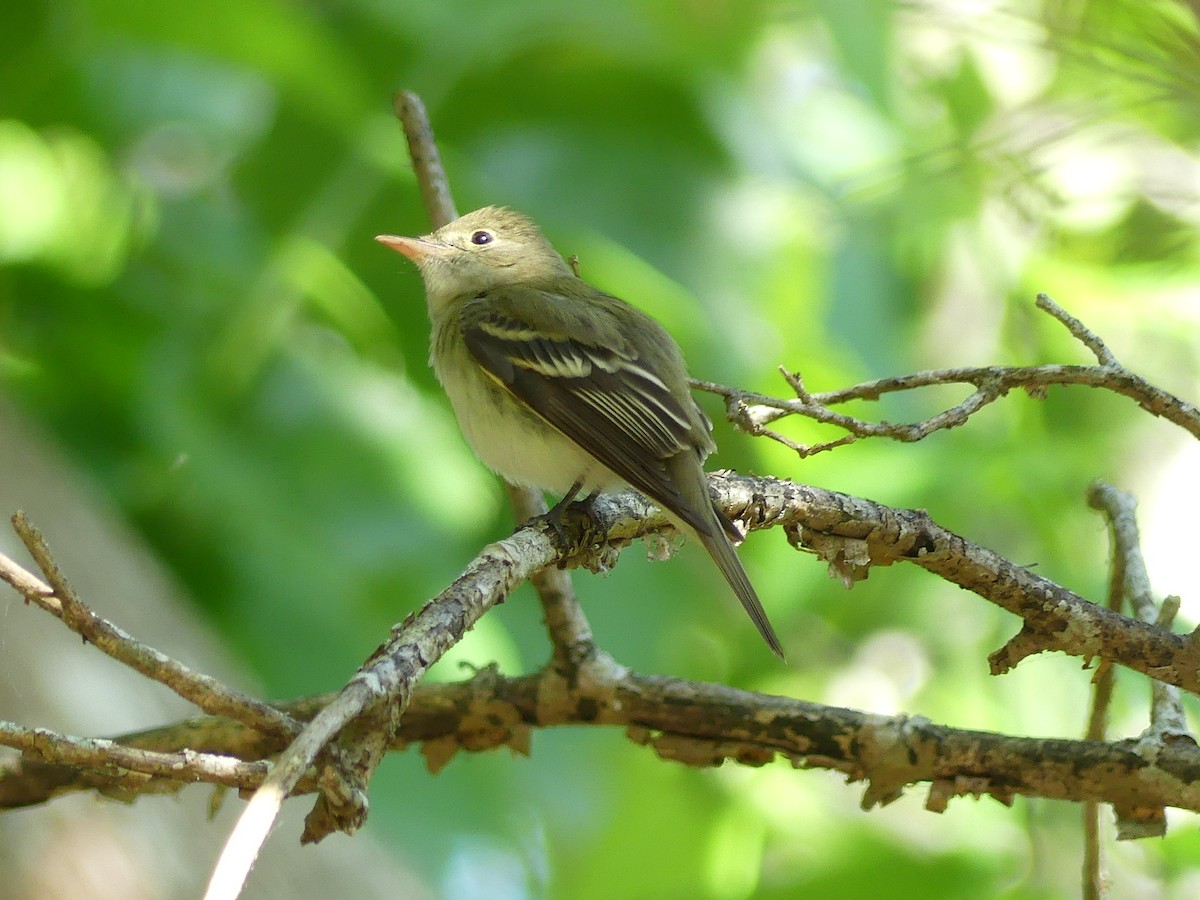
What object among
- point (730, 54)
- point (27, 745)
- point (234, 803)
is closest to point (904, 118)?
point (730, 54)

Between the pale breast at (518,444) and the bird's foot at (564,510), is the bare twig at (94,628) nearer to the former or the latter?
the bird's foot at (564,510)

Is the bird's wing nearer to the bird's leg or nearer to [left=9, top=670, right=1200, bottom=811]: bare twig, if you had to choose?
the bird's leg

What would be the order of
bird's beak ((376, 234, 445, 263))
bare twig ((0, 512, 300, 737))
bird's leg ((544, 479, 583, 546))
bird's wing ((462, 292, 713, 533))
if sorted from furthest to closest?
bird's beak ((376, 234, 445, 263)) < bird's wing ((462, 292, 713, 533)) < bird's leg ((544, 479, 583, 546)) < bare twig ((0, 512, 300, 737))

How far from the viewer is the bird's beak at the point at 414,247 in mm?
4434

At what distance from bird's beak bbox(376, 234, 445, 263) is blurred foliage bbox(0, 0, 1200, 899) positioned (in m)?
0.68

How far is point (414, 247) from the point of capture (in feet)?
14.8

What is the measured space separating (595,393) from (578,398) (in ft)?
0.17

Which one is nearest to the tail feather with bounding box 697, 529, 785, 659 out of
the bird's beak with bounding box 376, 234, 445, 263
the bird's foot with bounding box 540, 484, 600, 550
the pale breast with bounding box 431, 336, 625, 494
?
the bird's foot with bounding box 540, 484, 600, 550

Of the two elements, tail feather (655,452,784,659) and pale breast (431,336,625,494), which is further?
pale breast (431,336,625,494)

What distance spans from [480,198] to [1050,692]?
3.14 m

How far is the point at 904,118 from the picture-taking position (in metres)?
5.88

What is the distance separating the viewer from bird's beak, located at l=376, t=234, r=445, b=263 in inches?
175

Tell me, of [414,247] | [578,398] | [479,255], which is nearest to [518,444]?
[578,398]

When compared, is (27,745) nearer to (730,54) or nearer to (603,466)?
(603,466)
